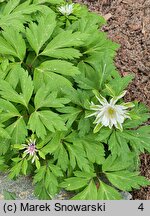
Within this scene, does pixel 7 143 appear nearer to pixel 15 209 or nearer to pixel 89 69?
pixel 15 209

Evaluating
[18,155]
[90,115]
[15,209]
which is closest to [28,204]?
[15,209]

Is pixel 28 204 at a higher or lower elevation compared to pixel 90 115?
lower

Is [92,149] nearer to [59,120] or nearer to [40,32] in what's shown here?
[59,120]

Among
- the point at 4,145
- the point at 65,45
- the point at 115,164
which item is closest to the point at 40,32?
the point at 65,45

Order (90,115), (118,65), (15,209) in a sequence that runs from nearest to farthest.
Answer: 1. (90,115)
2. (15,209)
3. (118,65)

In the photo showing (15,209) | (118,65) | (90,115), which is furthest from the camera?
(118,65)

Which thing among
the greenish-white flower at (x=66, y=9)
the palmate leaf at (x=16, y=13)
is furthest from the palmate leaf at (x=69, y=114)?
the greenish-white flower at (x=66, y=9)

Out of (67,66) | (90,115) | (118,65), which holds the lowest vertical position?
(90,115)

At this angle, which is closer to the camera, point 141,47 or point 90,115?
point 90,115

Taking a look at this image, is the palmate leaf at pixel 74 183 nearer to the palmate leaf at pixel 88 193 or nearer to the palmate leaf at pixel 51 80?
the palmate leaf at pixel 88 193
